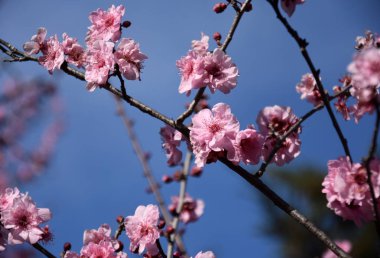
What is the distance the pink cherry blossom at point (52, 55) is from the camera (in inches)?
84.8

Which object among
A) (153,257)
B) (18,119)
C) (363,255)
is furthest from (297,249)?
(153,257)

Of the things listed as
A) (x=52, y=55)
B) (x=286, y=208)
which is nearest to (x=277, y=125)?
(x=286, y=208)

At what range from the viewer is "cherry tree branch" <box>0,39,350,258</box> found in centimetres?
167

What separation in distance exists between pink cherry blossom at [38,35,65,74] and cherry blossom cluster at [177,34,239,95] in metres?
0.69

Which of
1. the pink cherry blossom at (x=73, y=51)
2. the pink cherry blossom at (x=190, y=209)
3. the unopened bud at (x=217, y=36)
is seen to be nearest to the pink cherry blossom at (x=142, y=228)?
the pink cherry blossom at (x=73, y=51)

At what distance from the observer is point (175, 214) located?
3170mm

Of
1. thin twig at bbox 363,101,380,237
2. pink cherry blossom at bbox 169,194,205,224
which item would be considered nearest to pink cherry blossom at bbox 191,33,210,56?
thin twig at bbox 363,101,380,237

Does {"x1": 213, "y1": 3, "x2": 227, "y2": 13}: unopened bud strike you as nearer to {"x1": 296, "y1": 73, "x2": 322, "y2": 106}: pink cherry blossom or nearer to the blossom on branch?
{"x1": 296, "y1": 73, "x2": 322, "y2": 106}: pink cherry blossom

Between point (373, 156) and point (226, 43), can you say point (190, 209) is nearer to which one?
point (226, 43)

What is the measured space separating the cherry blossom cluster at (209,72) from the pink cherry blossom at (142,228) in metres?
0.76

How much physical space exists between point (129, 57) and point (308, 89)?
1.04 meters

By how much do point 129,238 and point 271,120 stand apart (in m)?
1.04

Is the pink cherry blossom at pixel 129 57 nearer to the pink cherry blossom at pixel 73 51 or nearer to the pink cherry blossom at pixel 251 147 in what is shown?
the pink cherry blossom at pixel 73 51

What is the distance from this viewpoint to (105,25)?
7.23 feet
